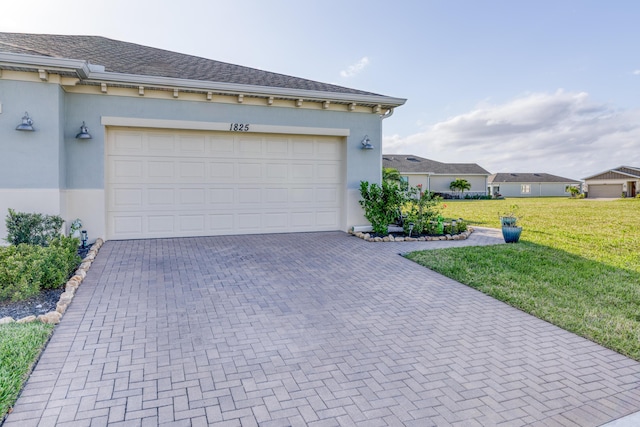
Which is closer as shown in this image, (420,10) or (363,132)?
(363,132)

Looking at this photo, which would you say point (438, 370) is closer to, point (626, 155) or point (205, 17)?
point (205, 17)

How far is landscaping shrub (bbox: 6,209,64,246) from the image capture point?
6531 millimetres

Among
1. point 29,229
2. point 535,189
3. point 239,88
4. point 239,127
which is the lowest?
point 29,229

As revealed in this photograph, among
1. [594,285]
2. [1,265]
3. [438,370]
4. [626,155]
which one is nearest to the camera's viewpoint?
[438,370]

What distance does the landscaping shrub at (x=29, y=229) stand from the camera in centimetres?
653

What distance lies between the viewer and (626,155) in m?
46.7

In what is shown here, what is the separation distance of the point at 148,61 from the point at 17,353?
8.33 meters

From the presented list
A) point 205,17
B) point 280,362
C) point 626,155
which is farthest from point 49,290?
point 626,155

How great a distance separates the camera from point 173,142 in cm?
914

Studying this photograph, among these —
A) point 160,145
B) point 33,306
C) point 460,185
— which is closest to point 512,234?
point 160,145

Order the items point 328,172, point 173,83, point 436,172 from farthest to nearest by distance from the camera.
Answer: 1. point 436,172
2. point 328,172
3. point 173,83

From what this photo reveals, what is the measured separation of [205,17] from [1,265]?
32.2ft

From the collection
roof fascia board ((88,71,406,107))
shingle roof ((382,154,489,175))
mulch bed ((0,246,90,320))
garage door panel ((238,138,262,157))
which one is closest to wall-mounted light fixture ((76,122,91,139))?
roof fascia board ((88,71,406,107))

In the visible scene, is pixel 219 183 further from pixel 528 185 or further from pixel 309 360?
pixel 528 185
